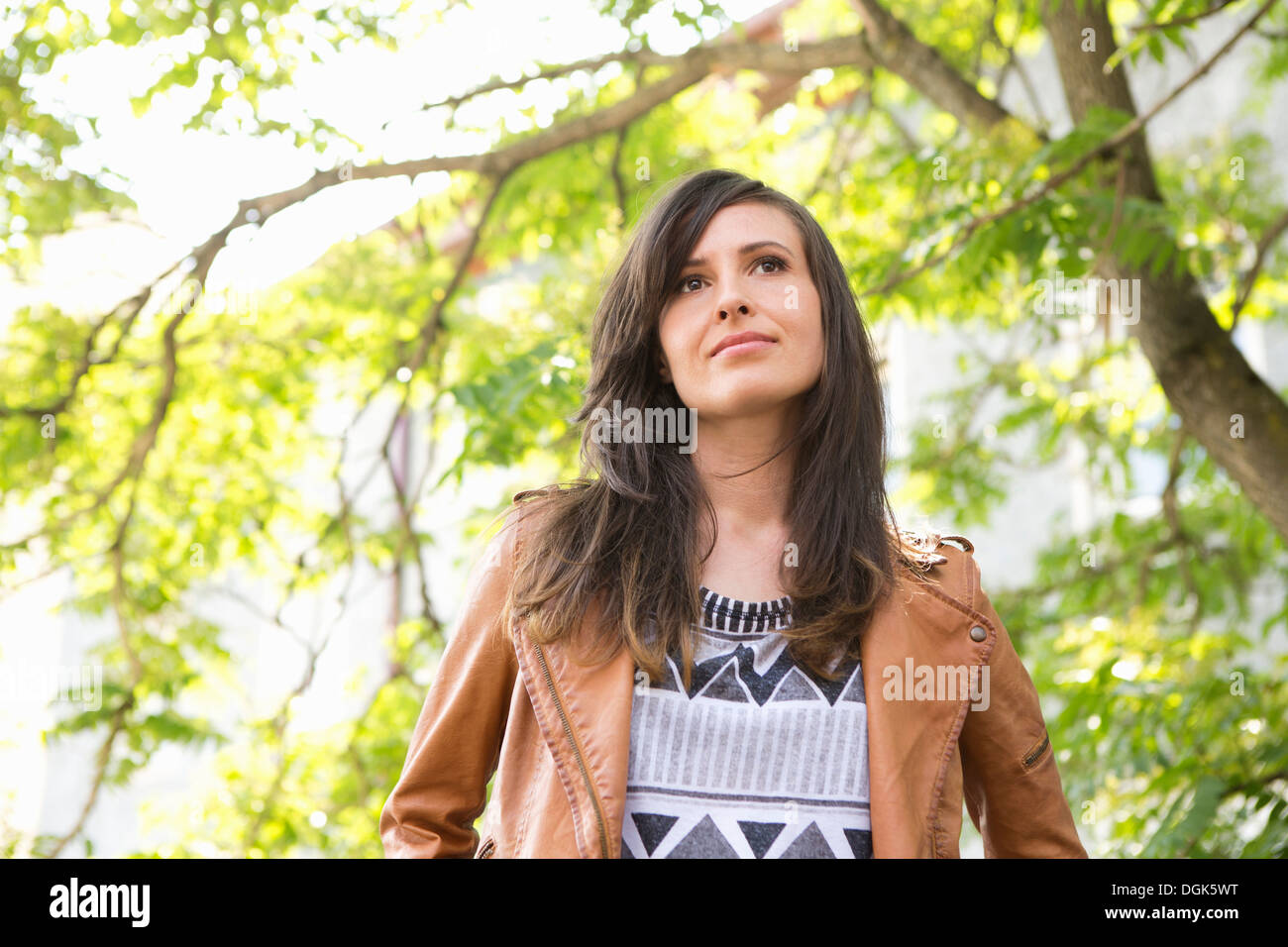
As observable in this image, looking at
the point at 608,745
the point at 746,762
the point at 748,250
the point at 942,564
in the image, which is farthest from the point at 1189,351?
the point at 608,745

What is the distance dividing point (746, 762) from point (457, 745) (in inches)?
16.5

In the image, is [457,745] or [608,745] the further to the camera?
[457,745]

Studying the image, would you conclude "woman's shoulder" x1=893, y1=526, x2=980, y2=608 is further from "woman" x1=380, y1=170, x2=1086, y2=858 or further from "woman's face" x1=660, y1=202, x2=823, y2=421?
"woman's face" x1=660, y1=202, x2=823, y2=421

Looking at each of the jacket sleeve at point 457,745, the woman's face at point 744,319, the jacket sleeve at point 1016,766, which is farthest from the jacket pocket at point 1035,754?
the jacket sleeve at point 457,745

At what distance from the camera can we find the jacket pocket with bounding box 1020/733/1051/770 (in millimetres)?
1737

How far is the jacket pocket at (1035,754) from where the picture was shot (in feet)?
5.70

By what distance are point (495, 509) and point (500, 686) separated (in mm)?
3735

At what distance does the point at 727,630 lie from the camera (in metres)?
1.69

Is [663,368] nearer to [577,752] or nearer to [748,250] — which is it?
[748,250]

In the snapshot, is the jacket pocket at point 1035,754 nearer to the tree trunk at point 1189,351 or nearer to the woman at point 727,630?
the woman at point 727,630

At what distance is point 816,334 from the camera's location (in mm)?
1907

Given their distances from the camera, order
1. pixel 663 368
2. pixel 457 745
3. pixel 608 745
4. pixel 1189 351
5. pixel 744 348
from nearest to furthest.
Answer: pixel 608 745 < pixel 457 745 < pixel 744 348 < pixel 663 368 < pixel 1189 351
